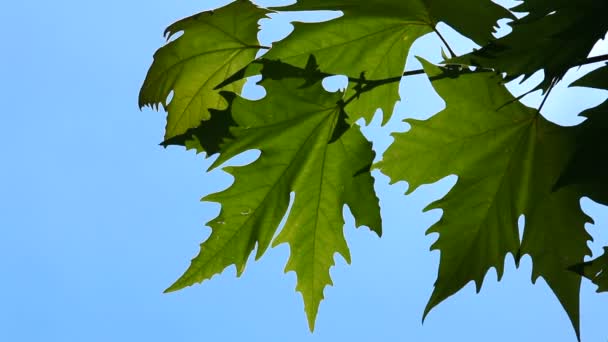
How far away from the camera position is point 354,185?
3.91 feet

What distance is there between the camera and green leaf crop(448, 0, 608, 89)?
838 mm

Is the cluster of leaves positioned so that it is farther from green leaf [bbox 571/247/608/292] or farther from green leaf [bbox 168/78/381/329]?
green leaf [bbox 571/247/608/292]

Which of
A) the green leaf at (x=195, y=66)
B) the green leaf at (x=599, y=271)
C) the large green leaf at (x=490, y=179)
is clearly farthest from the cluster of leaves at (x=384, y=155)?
the green leaf at (x=195, y=66)

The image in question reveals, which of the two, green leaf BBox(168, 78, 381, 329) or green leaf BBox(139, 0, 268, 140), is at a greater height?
green leaf BBox(139, 0, 268, 140)

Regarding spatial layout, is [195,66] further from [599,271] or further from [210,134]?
[599,271]

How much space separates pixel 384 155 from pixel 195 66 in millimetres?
458

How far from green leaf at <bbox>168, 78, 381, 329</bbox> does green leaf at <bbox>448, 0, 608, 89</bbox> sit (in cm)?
32

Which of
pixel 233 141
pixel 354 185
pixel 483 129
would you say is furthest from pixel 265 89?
pixel 483 129

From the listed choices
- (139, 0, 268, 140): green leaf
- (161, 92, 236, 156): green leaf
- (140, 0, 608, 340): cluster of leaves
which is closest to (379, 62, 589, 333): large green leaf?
(140, 0, 608, 340): cluster of leaves

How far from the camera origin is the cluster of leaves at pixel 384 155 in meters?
1.08

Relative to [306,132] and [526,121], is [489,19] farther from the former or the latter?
[306,132]

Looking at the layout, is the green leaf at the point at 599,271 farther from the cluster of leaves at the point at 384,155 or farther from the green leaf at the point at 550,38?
the green leaf at the point at 550,38

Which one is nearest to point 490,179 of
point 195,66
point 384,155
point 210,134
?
point 384,155

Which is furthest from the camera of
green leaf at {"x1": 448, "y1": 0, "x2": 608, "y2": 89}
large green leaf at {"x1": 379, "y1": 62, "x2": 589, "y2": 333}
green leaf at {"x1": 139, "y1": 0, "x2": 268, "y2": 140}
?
green leaf at {"x1": 139, "y1": 0, "x2": 268, "y2": 140}
